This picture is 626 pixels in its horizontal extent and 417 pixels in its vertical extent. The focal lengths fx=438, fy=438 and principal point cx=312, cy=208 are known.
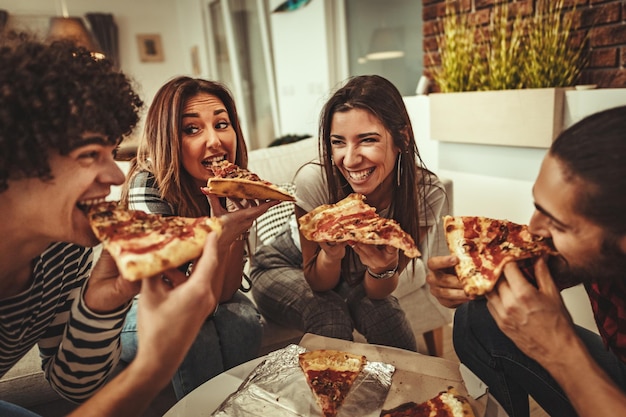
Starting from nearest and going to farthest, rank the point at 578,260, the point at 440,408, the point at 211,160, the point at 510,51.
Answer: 1. the point at 578,260
2. the point at 440,408
3. the point at 211,160
4. the point at 510,51

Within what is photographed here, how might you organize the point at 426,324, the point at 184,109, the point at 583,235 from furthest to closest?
1. the point at 426,324
2. the point at 184,109
3. the point at 583,235

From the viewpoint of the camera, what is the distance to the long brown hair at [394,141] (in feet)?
6.08

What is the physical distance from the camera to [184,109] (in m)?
1.86

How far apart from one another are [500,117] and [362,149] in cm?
138

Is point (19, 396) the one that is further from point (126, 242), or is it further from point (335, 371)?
point (335, 371)

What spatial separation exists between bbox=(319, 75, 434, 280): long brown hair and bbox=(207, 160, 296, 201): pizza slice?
1.41 ft

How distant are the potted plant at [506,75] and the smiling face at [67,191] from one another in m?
2.36

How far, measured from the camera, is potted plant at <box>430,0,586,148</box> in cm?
252

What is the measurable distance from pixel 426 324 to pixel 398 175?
972mm

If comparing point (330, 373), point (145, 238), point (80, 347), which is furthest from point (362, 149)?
point (80, 347)

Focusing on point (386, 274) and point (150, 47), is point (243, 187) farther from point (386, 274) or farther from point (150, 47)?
point (150, 47)

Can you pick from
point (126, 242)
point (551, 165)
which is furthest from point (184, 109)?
point (551, 165)

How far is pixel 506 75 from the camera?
2.72 m

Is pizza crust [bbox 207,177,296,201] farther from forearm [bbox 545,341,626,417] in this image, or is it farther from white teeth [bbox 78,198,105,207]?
forearm [bbox 545,341,626,417]
